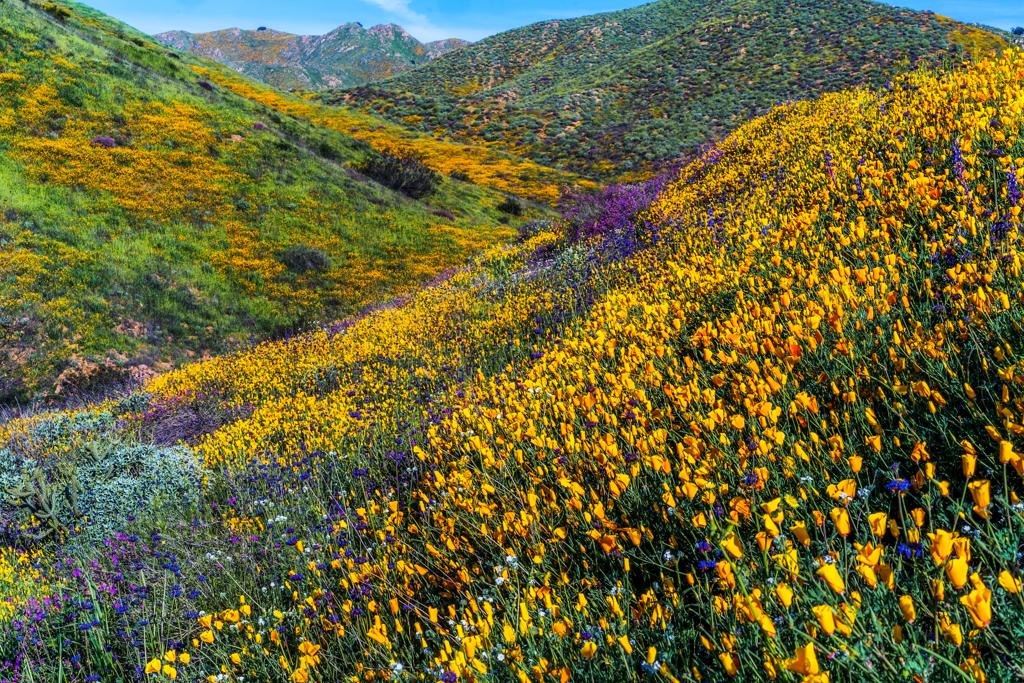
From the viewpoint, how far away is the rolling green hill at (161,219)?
42.3 feet

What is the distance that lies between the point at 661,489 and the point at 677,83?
58839 millimetres

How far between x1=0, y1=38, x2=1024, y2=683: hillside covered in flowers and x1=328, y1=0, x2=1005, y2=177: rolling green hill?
36.8m

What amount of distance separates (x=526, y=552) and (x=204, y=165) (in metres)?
22.6

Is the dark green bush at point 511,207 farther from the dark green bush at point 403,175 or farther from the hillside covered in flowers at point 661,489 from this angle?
the hillside covered in flowers at point 661,489

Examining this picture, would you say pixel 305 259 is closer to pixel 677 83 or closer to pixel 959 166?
pixel 959 166

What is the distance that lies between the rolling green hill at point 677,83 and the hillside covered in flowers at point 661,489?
121 feet

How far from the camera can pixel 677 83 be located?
2071 inches

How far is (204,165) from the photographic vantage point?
20188 millimetres

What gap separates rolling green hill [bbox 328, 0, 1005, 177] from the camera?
141 ft

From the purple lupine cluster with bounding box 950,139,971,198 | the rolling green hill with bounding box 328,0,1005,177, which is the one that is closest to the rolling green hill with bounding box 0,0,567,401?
the purple lupine cluster with bounding box 950,139,971,198

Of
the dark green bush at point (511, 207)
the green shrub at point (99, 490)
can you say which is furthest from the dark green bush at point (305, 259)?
the green shrub at point (99, 490)

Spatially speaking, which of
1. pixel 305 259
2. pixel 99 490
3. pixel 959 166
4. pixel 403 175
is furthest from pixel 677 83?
pixel 99 490

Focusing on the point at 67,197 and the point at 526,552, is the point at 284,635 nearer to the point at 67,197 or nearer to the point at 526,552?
the point at 526,552

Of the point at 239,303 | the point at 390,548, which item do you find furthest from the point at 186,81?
the point at 390,548
